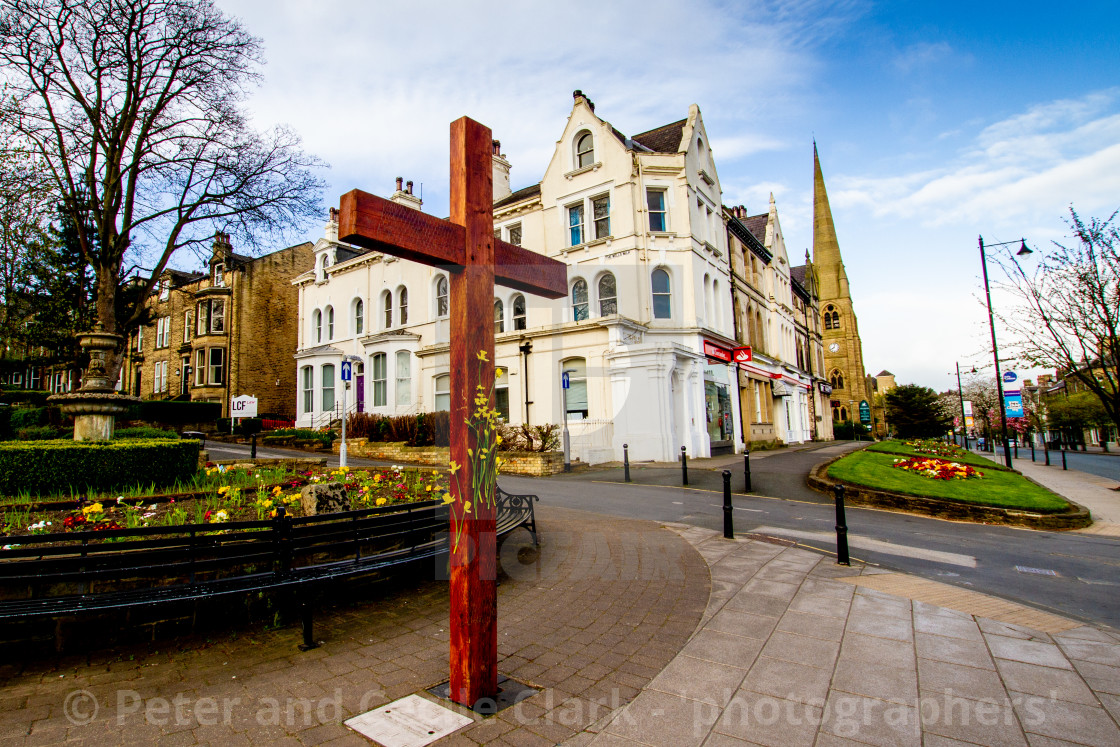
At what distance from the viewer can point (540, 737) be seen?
9.32ft

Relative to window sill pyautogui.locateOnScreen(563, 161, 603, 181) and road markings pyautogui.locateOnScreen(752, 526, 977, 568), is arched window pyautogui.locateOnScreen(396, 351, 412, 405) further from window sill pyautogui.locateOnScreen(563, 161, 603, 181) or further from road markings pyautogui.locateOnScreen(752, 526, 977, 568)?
road markings pyautogui.locateOnScreen(752, 526, 977, 568)

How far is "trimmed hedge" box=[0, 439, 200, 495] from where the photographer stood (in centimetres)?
739

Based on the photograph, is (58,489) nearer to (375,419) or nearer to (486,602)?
(486,602)

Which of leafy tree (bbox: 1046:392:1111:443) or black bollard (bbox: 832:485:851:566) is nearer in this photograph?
black bollard (bbox: 832:485:851:566)

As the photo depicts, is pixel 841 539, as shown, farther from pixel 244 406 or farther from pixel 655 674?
pixel 244 406

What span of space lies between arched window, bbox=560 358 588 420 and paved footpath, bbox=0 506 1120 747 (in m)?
15.3

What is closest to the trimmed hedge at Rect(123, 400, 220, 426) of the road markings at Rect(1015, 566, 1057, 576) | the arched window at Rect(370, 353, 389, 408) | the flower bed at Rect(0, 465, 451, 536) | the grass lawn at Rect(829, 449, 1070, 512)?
the arched window at Rect(370, 353, 389, 408)

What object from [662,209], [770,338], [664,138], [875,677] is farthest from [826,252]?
[875,677]

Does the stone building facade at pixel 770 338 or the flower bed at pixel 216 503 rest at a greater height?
the stone building facade at pixel 770 338

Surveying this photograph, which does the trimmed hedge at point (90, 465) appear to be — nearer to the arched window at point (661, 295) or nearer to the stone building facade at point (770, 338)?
the arched window at point (661, 295)

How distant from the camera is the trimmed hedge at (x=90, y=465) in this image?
7395 millimetres

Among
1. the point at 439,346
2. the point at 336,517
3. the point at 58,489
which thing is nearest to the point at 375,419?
the point at 439,346

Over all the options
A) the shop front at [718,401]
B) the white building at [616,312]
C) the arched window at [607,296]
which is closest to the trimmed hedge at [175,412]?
the white building at [616,312]

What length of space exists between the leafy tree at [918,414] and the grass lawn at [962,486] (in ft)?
90.8
